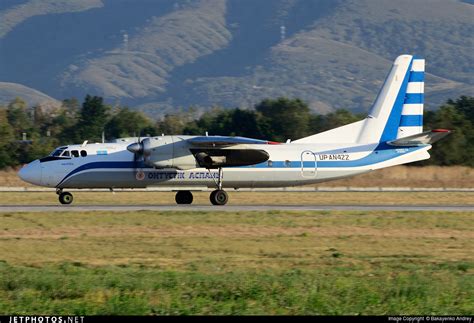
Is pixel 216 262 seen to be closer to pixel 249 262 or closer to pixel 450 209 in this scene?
pixel 249 262

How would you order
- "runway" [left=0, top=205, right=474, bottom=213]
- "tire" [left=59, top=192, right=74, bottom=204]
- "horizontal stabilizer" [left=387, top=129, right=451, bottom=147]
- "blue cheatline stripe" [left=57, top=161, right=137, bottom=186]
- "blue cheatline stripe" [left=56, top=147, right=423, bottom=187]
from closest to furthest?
"runway" [left=0, top=205, right=474, bottom=213] → "blue cheatline stripe" [left=57, top=161, right=137, bottom=186] → "blue cheatline stripe" [left=56, top=147, right=423, bottom=187] → "tire" [left=59, top=192, right=74, bottom=204] → "horizontal stabilizer" [left=387, top=129, right=451, bottom=147]

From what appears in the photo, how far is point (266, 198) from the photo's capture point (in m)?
Answer: 42.8

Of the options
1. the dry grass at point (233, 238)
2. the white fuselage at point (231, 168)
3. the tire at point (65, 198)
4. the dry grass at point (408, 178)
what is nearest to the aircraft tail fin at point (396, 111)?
the white fuselage at point (231, 168)

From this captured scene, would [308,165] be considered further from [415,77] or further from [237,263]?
[237,263]

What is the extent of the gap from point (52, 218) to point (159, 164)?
715cm

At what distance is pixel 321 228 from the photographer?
2781 cm

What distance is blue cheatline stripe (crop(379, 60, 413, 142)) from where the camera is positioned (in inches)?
1558

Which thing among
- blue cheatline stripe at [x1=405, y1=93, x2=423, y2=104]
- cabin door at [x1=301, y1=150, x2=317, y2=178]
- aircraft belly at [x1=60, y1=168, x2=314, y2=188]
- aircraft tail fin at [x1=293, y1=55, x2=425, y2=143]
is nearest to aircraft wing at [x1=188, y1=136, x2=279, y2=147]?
aircraft belly at [x1=60, y1=168, x2=314, y2=188]

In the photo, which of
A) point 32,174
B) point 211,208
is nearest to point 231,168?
point 211,208

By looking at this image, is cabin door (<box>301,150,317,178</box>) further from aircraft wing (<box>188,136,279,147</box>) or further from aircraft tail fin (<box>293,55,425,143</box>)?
aircraft wing (<box>188,136,279,147</box>)

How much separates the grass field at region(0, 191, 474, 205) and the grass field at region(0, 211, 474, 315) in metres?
7.73

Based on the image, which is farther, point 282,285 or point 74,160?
point 74,160

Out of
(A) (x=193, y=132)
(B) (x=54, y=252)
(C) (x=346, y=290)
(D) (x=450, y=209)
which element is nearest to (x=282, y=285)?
(C) (x=346, y=290)

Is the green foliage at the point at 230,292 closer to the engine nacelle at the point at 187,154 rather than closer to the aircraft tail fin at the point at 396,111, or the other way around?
the engine nacelle at the point at 187,154
